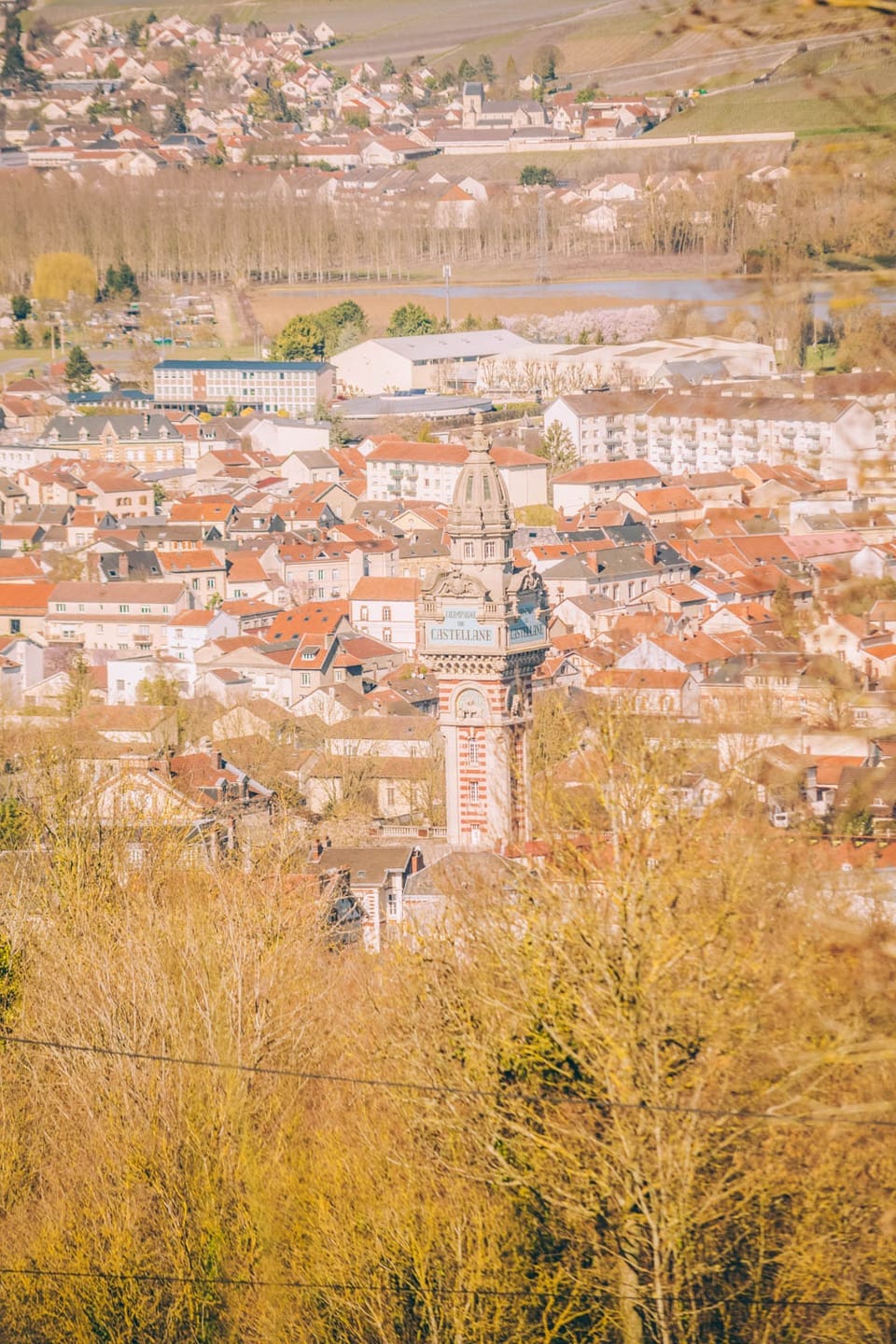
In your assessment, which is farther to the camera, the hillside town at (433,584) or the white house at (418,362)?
the white house at (418,362)

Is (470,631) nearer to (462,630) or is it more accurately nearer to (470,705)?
(462,630)

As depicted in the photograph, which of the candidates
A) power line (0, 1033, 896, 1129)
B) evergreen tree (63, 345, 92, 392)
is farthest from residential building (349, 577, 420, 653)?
power line (0, 1033, 896, 1129)

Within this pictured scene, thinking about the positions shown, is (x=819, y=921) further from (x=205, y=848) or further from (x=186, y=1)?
(x=186, y=1)

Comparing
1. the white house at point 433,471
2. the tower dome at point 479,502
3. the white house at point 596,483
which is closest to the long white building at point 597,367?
the white house at point 596,483

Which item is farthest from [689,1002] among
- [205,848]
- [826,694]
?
[205,848]

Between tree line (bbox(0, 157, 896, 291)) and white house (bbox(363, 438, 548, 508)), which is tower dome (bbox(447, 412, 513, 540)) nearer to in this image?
white house (bbox(363, 438, 548, 508))

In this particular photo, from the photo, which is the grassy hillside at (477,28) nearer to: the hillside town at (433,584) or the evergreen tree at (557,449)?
the hillside town at (433,584)
